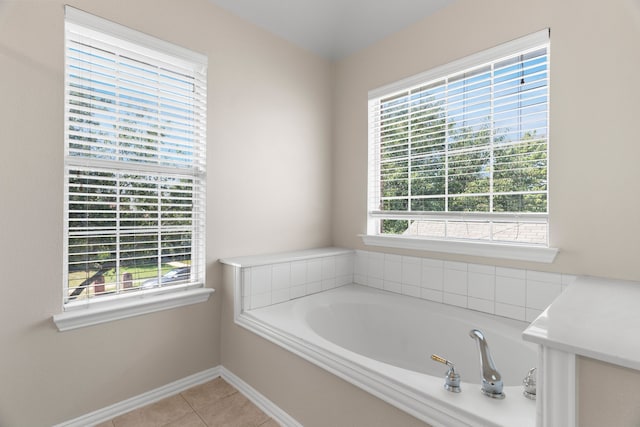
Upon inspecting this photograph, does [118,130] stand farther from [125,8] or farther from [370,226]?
[370,226]

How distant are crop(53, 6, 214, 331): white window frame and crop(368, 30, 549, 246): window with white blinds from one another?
1373 millimetres

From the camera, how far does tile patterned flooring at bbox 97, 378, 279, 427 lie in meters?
1.72

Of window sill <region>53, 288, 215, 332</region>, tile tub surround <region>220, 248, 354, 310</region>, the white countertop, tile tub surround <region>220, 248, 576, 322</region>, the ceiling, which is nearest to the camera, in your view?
the white countertop

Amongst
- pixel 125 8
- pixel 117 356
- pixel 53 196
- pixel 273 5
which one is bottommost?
pixel 117 356

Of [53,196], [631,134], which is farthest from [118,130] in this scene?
[631,134]

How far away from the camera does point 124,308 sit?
177 cm

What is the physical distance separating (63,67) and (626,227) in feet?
9.61

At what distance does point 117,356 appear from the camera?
1782 millimetres

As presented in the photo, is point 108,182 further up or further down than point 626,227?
further up

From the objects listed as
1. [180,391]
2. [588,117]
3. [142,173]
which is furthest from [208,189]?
[588,117]

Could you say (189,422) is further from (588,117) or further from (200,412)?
(588,117)

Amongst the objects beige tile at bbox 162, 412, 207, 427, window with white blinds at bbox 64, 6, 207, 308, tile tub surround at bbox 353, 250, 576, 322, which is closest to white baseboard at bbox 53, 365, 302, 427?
beige tile at bbox 162, 412, 207, 427

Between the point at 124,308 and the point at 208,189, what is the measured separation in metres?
0.86

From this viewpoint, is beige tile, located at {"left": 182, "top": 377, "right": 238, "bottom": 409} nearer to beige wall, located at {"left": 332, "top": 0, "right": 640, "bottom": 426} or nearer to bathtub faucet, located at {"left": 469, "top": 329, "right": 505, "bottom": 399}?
bathtub faucet, located at {"left": 469, "top": 329, "right": 505, "bottom": 399}
